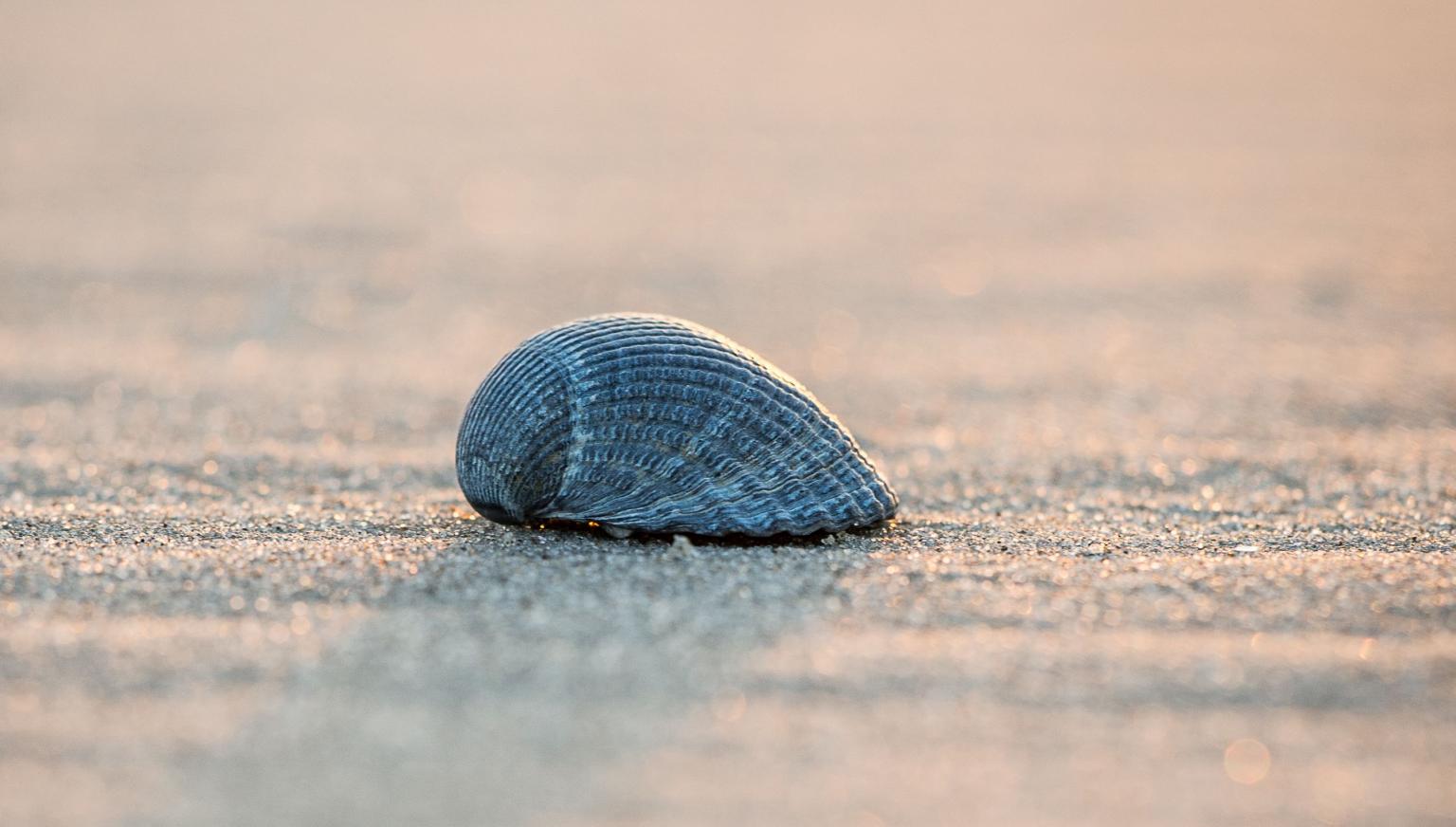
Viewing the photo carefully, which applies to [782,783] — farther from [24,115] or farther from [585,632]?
[24,115]

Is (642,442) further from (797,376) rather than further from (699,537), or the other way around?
(797,376)

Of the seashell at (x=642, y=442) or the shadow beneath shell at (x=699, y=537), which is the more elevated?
the seashell at (x=642, y=442)

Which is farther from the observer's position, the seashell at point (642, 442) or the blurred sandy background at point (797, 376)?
the seashell at point (642, 442)

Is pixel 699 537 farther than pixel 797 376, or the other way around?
pixel 797 376

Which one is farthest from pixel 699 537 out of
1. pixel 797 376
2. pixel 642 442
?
pixel 797 376

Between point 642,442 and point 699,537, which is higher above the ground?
point 642,442
